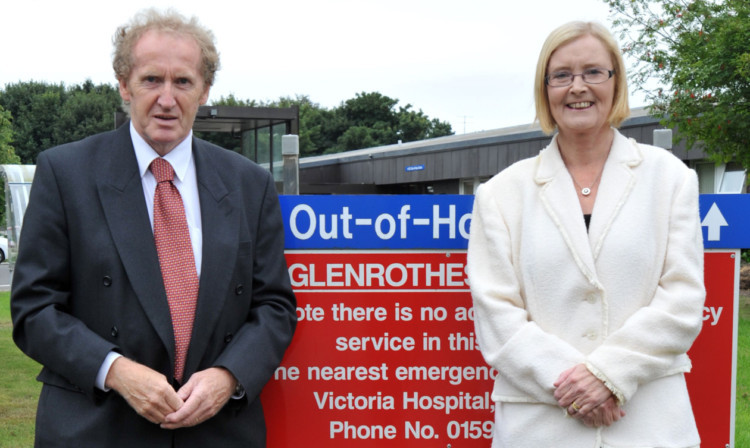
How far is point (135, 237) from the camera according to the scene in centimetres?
228

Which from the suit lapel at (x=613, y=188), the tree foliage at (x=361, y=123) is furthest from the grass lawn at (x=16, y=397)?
the tree foliage at (x=361, y=123)

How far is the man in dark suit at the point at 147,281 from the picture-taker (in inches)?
87.0

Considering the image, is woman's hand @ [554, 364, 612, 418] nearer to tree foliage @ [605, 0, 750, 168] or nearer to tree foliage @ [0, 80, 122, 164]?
tree foliage @ [605, 0, 750, 168]

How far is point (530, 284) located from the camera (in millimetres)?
2371

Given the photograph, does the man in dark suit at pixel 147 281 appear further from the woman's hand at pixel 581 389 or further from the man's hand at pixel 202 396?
the woman's hand at pixel 581 389

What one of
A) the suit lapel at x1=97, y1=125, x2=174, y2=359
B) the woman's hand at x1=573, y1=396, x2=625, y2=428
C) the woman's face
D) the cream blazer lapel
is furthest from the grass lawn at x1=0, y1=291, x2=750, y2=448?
the suit lapel at x1=97, y1=125, x2=174, y2=359

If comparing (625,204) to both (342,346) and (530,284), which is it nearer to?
(530,284)

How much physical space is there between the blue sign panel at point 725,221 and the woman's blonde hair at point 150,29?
1.93 metres

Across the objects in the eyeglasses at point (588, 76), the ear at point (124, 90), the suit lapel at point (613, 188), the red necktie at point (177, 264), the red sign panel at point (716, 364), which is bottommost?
the red sign panel at point (716, 364)

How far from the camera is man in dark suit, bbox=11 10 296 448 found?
2209mm

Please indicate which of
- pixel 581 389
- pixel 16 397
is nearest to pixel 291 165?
pixel 581 389

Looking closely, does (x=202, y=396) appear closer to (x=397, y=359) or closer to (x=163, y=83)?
(x=163, y=83)

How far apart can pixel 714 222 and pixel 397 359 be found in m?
1.35

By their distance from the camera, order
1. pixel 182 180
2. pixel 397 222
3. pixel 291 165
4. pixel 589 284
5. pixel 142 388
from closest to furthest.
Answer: pixel 142 388
pixel 589 284
pixel 182 180
pixel 397 222
pixel 291 165
